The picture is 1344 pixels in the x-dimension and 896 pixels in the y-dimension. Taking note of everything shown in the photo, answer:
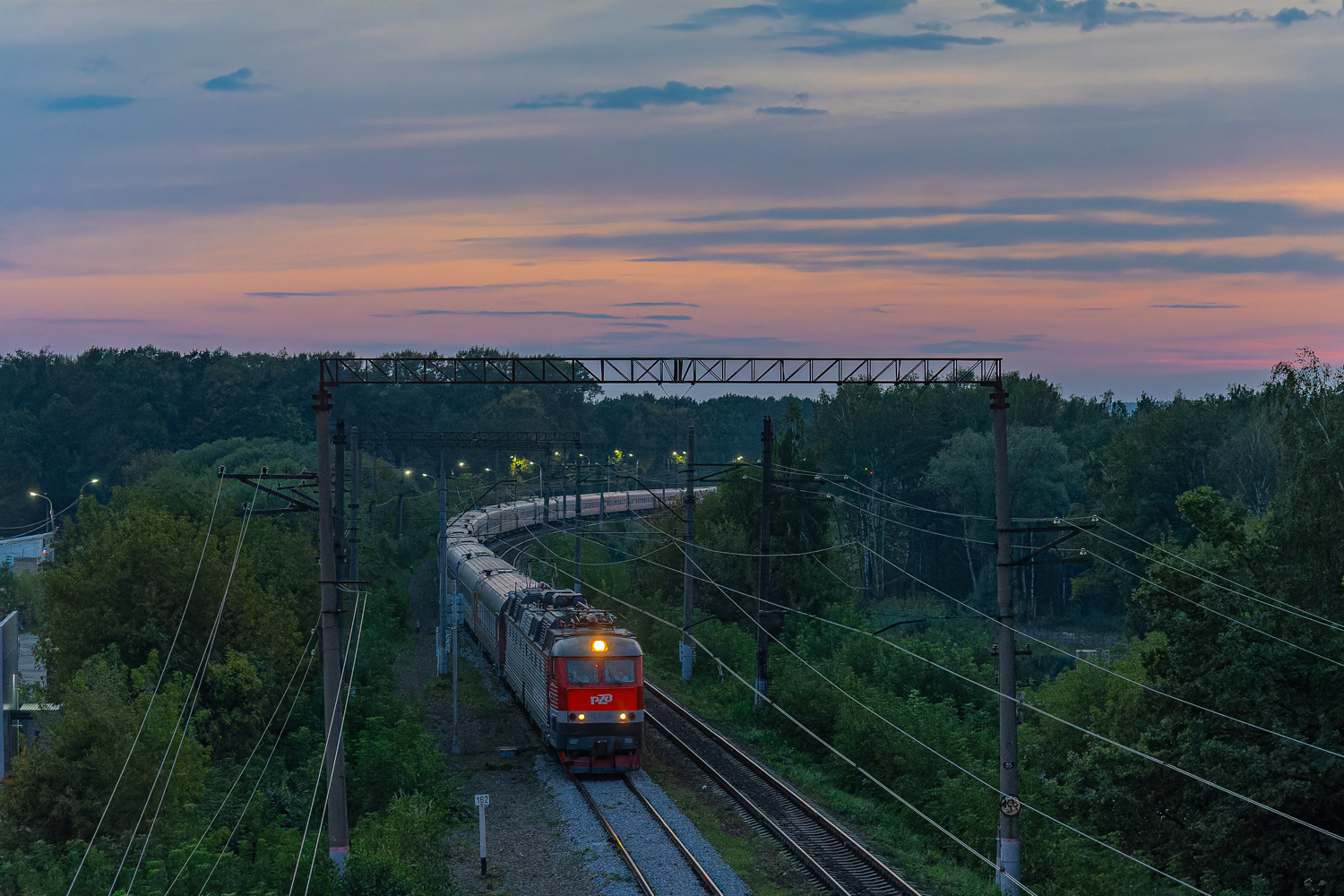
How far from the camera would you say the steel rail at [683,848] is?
69.2 feet

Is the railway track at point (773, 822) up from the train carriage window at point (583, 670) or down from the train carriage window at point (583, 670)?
down

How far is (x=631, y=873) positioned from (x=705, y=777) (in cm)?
779

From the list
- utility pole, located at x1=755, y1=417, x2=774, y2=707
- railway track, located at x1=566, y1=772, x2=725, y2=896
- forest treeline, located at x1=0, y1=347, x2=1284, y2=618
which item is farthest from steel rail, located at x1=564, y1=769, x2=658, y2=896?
forest treeline, located at x1=0, y1=347, x2=1284, y2=618

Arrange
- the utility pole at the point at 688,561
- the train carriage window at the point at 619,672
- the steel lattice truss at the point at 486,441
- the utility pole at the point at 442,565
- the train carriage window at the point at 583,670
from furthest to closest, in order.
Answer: the steel lattice truss at the point at 486,441, the utility pole at the point at 688,561, the utility pole at the point at 442,565, the train carriage window at the point at 619,672, the train carriage window at the point at 583,670

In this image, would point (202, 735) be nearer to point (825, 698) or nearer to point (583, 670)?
point (583, 670)

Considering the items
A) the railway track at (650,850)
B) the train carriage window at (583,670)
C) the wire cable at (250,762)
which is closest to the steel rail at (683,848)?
the railway track at (650,850)

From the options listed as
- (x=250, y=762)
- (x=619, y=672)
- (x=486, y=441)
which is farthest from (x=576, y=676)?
(x=486, y=441)

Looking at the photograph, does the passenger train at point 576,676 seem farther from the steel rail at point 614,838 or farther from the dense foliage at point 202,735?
the dense foliage at point 202,735

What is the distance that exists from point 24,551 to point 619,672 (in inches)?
2883

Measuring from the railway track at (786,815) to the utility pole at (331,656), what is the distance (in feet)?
29.5

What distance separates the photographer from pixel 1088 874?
76.5 ft

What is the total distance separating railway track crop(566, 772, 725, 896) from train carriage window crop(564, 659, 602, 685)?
2568 mm

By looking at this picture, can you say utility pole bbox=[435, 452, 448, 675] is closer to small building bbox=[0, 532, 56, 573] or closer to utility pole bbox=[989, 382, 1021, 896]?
utility pole bbox=[989, 382, 1021, 896]

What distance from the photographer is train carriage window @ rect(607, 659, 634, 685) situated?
2902 cm
